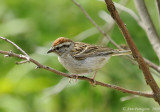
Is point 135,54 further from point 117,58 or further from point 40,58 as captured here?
point 40,58

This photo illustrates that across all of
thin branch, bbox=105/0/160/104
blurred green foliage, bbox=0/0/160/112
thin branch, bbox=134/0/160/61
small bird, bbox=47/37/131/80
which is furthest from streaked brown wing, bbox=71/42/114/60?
thin branch, bbox=105/0/160/104

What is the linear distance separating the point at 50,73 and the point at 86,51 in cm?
51

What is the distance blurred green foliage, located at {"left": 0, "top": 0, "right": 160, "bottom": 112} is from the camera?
12.9 ft

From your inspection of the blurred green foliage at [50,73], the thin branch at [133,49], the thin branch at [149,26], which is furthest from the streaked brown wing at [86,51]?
the thin branch at [133,49]

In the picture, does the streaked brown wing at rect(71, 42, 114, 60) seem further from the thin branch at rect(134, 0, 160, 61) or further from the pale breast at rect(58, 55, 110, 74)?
the thin branch at rect(134, 0, 160, 61)

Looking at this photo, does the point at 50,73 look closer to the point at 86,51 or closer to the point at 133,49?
the point at 86,51

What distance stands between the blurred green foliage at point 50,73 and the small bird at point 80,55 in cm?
11

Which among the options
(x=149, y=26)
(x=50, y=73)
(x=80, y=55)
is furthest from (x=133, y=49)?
(x=50, y=73)

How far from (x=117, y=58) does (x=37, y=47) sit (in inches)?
38.4

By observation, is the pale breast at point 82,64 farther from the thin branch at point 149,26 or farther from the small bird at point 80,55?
the thin branch at point 149,26

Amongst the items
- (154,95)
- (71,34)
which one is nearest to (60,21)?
(71,34)

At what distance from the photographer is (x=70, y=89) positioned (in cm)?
404

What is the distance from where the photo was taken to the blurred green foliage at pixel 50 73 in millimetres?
3924

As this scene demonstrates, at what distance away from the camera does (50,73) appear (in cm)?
429
